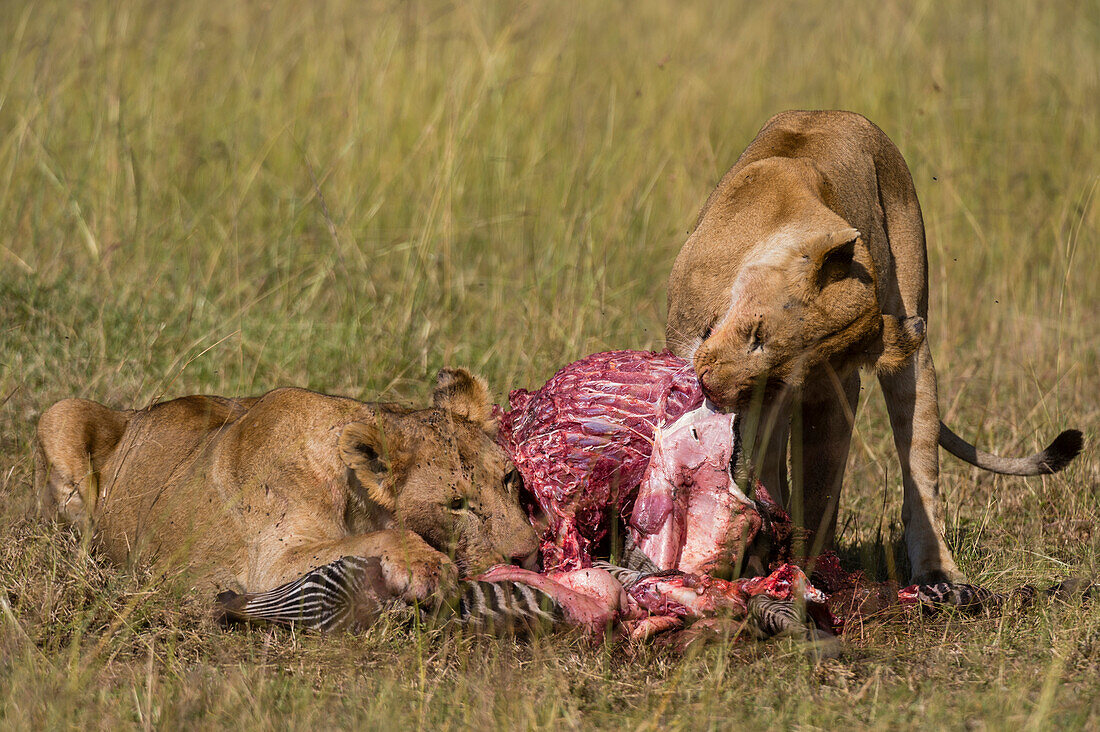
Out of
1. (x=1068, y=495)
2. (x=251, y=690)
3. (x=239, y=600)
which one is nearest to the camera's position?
(x=251, y=690)

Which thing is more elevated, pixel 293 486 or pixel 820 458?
pixel 293 486

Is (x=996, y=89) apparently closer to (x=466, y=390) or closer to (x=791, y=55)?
(x=791, y=55)

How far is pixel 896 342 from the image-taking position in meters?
3.69

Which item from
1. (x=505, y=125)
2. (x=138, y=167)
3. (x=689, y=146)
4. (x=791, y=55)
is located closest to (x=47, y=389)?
(x=138, y=167)

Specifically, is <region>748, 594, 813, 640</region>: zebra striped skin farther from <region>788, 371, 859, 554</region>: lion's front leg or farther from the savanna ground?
<region>788, 371, 859, 554</region>: lion's front leg

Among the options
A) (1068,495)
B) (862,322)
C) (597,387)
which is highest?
(862,322)

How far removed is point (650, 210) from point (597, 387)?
10.7 feet

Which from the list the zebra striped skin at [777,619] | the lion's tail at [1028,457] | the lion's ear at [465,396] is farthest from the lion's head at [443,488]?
the lion's tail at [1028,457]

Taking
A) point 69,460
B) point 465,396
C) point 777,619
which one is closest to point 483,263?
point 69,460

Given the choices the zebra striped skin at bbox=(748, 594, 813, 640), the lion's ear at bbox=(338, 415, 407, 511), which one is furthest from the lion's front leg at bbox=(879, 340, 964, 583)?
the lion's ear at bbox=(338, 415, 407, 511)

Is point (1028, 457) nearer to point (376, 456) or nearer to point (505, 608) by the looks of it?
point (505, 608)

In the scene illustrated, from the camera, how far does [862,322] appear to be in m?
3.61

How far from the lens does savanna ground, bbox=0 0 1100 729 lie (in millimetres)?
3084

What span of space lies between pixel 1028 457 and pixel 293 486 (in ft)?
8.92
